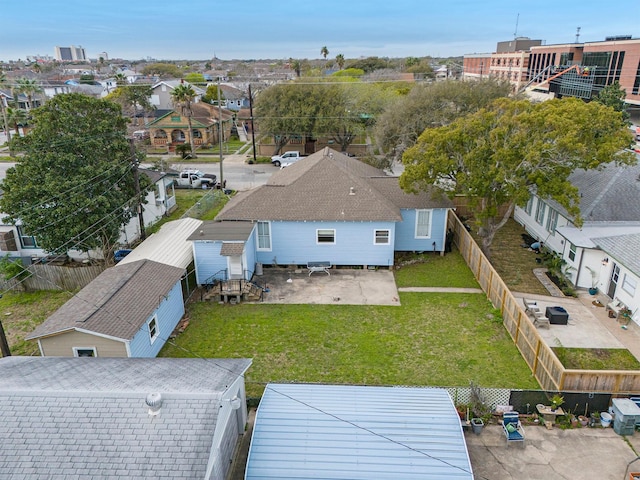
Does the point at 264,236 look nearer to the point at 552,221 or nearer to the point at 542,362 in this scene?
the point at 542,362

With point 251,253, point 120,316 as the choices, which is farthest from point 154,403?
point 251,253

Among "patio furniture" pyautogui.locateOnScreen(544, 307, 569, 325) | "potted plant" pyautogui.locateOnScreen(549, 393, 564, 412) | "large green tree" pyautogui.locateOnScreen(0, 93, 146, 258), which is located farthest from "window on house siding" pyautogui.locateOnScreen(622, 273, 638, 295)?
"large green tree" pyautogui.locateOnScreen(0, 93, 146, 258)

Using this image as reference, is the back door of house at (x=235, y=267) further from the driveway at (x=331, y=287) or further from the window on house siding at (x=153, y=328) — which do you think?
the window on house siding at (x=153, y=328)

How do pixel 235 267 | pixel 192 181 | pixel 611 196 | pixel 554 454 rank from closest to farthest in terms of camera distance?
pixel 554 454 < pixel 235 267 < pixel 611 196 < pixel 192 181

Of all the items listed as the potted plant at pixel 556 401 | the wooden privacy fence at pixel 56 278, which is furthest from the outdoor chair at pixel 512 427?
the wooden privacy fence at pixel 56 278

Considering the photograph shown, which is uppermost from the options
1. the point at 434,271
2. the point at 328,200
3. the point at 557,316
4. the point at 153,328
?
the point at 328,200
